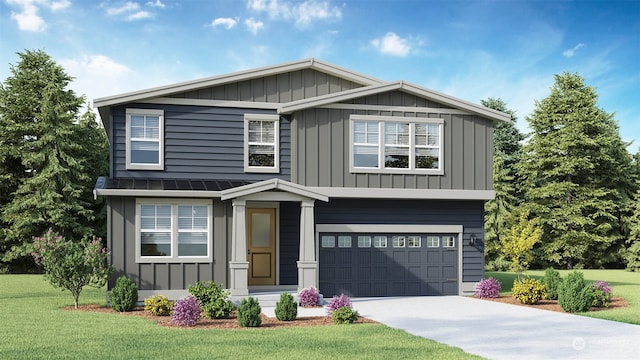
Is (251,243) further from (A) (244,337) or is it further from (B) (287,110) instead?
(A) (244,337)

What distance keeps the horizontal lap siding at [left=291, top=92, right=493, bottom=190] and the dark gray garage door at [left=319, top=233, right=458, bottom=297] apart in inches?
64.3

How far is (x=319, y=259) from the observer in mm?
19641

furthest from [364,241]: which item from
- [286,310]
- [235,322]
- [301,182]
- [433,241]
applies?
[235,322]

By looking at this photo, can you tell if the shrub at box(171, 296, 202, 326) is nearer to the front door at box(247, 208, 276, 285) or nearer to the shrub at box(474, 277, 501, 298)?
the front door at box(247, 208, 276, 285)

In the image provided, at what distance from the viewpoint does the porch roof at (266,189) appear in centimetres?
1741

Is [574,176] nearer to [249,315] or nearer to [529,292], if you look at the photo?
[529,292]

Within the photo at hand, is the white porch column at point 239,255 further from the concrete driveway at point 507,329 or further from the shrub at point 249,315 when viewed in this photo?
the shrub at point 249,315

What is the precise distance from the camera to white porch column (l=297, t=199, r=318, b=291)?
17688 mm

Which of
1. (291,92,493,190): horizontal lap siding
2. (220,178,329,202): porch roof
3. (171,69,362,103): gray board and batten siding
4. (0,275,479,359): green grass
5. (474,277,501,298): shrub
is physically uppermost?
(171,69,362,103): gray board and batten siding

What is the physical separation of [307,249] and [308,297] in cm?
152

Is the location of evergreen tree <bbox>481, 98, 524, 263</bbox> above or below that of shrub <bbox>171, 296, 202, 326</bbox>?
above

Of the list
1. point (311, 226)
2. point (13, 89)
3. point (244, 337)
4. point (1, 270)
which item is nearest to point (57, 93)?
point (13, 89)

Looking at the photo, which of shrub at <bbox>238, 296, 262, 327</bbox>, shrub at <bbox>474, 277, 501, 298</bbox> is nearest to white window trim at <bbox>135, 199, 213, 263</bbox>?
shrub at <bbox>238, 296, 262, 327</bbox>

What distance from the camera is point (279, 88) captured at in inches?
793
